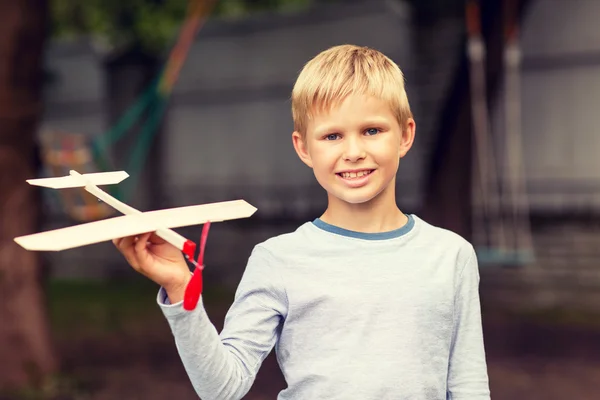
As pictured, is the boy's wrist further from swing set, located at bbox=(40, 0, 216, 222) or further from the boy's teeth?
swing set, located at bbox=(40, 0, 216, 222)

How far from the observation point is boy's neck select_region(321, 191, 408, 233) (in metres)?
1.98

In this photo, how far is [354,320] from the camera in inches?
74.4

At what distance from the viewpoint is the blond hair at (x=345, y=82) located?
1.91 meters

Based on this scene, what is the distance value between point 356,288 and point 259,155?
10.4 metres

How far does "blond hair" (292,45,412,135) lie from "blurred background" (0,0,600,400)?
4.40 metres

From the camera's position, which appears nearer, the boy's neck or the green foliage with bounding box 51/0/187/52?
the boy's neck

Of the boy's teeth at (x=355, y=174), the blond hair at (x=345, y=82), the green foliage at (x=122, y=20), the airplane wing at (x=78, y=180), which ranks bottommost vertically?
the boy's teeth at (x=355, y=174)

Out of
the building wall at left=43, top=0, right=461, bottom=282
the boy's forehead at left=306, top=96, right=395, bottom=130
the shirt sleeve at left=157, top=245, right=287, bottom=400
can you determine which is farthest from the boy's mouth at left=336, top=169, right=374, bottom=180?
the building wall at left=43, top=0, right=461, bottom=282

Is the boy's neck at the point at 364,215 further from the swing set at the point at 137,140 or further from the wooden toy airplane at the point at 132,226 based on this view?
the swing set at the point at 137,140

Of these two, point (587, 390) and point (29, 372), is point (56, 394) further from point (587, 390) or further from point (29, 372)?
point (587, 390)

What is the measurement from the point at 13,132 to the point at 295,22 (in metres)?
6.26

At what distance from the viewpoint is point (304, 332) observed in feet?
6.27

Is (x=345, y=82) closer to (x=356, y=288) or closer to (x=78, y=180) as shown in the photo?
(x=356, y=288)

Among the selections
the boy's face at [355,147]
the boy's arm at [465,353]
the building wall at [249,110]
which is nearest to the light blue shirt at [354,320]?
the boy's arm at [465,353]
